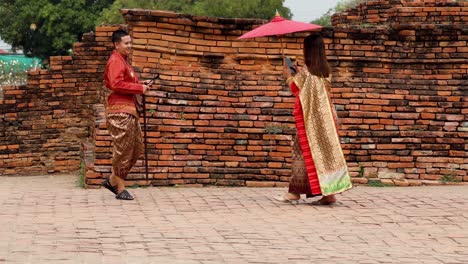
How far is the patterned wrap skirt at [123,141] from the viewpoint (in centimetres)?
952

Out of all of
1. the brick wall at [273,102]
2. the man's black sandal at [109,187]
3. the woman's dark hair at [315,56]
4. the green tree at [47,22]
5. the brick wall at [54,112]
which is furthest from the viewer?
the green tree at [47,22]

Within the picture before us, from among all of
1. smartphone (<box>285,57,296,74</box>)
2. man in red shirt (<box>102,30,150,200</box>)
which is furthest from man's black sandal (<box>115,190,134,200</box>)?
smartphone (<box>285,57,296,74</box>)

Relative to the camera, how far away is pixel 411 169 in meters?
11.0

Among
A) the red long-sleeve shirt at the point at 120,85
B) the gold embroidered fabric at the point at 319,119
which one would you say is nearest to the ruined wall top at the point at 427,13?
the gold embroidered fabric at the point at 319,119

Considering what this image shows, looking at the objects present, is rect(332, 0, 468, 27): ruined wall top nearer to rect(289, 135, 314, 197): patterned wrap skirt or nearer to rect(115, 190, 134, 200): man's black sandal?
rect(289, 135, 314, 197): patterned wrap skirt

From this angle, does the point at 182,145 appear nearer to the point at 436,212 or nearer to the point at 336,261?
the point at 436,212

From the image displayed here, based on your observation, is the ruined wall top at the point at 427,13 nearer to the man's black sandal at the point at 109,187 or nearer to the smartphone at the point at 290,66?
the smartphone at the point at 290,66

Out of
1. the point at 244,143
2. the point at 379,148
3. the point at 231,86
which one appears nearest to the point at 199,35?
the point at 231,86

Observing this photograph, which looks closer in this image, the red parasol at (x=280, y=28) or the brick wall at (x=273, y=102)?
the red parasol at (x=280, y=28)

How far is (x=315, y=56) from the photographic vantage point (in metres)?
9.27

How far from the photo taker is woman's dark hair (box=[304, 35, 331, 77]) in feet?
30.3

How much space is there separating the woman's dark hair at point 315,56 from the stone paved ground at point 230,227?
3.92ft

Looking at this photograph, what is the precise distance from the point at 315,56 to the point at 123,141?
1880mm

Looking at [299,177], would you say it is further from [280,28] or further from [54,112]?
[54,112]
